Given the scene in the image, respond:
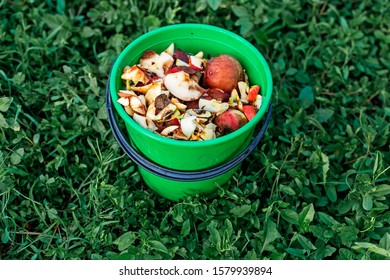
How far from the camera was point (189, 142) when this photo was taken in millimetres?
1640

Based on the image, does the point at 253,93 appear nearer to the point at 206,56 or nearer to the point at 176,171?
the point at 206,56

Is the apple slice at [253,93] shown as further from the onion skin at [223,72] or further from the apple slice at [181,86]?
the apple slice at [181,86]

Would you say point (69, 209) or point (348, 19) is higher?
point (348, 19)

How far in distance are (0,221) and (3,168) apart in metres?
0.19

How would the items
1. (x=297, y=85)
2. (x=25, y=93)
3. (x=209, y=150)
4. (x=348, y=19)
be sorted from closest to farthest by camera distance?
(x=209, y=150), (x=25, y=93), (x=297, y=85), (x=348, y=19)

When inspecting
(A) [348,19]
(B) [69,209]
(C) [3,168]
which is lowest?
(B) [69,209]

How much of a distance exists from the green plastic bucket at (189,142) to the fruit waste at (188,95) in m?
0.04

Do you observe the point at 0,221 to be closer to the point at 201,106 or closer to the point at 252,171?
the point at 201,106

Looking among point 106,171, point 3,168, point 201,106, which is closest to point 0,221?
point 3,168

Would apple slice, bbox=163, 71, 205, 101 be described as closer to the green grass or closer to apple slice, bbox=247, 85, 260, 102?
apple slice, bbox=247, 85, 260, 102

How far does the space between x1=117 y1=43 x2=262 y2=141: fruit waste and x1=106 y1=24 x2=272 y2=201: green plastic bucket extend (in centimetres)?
4

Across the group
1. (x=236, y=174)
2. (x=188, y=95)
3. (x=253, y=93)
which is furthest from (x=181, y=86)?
(x=236, y=174)

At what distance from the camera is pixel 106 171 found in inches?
81.7

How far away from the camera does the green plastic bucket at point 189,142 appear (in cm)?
170
